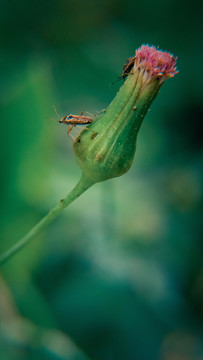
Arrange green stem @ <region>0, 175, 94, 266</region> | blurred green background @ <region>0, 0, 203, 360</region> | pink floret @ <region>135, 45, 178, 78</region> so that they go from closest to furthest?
1. pink floret @ <region>135, 45, 178, 78</region>
2. green stem @ <region>0, 175, 94, 266</region>
3. blurred green background @ <region>0, 0, 203, 360</region>

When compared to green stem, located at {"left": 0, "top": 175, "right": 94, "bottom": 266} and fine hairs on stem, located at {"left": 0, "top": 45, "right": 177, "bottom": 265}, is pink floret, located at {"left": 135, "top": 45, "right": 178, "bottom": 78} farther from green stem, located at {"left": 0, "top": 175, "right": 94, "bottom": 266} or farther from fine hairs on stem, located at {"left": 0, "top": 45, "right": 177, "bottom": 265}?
green stem, located at {"left": 0, "top": 175, "right": 94, "bottom": 266}

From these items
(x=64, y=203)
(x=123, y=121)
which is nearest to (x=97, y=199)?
(x=64, y=203)

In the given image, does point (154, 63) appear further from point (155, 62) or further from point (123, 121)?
point (123, 121)

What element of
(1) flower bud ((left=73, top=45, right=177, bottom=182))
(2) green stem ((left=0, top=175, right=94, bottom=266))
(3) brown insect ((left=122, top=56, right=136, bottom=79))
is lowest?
(2) green stem ((left=0, top=175, right=94, bottom=266))

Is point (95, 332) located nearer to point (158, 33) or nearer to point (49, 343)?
point (49, 343)

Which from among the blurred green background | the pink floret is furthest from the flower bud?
the blurred green background

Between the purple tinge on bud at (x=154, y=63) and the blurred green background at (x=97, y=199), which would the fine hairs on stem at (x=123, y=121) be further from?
the blurred green background at (x=97, y=199)

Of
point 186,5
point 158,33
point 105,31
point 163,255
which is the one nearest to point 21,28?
point 105,31
